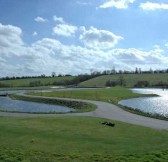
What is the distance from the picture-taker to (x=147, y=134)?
26.5m

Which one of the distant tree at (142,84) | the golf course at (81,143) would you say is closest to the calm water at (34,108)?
the golf course at (81,143)

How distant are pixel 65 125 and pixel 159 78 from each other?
172 meters

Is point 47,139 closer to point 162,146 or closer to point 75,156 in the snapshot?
point 75,156

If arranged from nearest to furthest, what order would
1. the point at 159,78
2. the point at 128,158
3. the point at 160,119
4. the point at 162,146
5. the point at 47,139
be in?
the point at 128,158 → the point at 162,146 → the point at 47,139 → the point at 160,119 → the point at 159,78

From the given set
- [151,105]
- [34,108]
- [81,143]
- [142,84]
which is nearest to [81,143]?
[81,143]

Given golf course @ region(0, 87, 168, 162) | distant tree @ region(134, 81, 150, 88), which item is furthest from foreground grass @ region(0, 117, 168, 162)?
distant tree @ region(134, 81, 150, 88)

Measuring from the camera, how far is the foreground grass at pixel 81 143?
19.0 m

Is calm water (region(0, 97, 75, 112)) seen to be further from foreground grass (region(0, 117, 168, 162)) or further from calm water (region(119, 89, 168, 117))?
foreground grass (region(0, 117, 168, 162))

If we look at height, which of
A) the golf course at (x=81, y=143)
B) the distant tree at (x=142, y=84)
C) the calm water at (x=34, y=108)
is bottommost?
the calm water at (x=34, y=108)

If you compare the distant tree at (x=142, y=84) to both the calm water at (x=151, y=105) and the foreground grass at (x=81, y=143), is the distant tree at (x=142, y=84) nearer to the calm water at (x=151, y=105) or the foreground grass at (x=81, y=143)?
the calm water at (x=151, y=105)

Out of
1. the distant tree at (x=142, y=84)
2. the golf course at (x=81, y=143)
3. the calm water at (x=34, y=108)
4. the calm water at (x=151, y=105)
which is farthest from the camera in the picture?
the distant tree at (x=142, y=84)

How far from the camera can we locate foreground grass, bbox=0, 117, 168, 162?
747 inches

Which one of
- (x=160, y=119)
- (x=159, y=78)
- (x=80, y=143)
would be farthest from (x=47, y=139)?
(x=159, y=78)

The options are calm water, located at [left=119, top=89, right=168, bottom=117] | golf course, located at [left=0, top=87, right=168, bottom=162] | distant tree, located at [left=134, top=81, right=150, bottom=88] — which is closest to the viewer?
golf course, located at [left=0, top=87, right=168, bottom=162]
